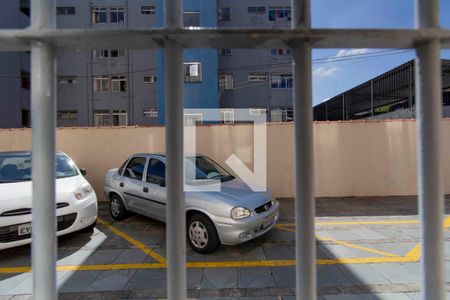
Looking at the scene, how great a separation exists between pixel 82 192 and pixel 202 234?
7.16 ft

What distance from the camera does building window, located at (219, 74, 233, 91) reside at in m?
20.5

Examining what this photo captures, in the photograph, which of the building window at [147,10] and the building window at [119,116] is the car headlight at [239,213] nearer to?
the building window at [119,116]

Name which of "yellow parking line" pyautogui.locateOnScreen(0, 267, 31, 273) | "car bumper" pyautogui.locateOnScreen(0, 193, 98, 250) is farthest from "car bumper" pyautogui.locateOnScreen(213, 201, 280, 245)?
"yellow parking line" pyautogui.locateOnScreen(0, 267, 31, 273)

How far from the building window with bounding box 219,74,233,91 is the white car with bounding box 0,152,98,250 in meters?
15.8

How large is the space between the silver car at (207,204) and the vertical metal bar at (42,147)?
9.30 feet

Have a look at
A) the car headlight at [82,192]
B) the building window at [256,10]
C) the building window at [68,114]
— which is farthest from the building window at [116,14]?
the car headlight at [82,192]

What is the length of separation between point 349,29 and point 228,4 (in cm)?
2241

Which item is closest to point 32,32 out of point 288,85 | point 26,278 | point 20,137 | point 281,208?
point 26,278

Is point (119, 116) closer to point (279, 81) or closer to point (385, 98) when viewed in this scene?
point (279, 81)

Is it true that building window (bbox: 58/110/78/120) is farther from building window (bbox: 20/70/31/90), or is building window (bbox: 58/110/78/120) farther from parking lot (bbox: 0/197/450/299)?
parking lot (bbox: 0/197/450/299)

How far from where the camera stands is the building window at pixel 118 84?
20.8 meters

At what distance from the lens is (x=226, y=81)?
20.7 meters

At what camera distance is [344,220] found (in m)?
6.07

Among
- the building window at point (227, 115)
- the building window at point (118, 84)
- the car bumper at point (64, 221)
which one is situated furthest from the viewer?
the building window at point (118, 84)
